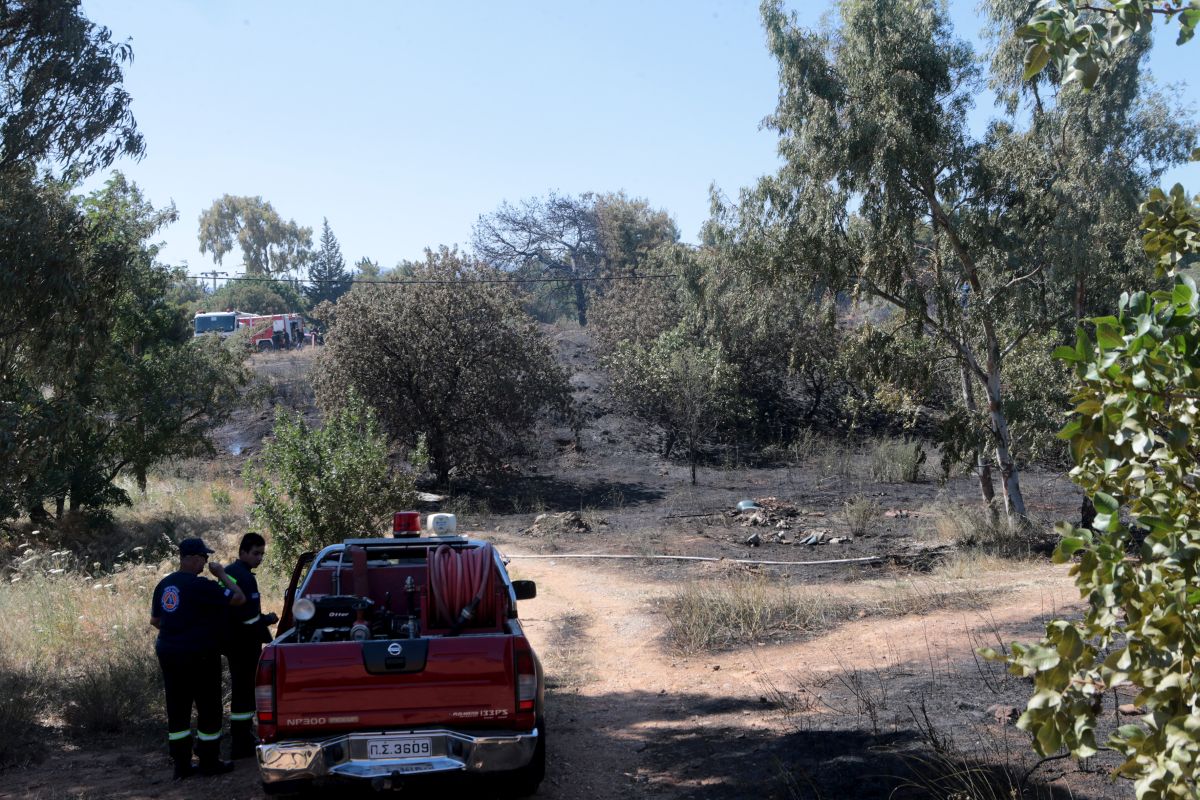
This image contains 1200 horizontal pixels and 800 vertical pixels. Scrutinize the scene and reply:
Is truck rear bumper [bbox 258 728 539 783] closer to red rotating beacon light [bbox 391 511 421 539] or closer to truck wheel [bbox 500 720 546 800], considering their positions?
truck wheel [bbox 500 720 546 800]

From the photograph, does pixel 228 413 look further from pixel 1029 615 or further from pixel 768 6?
pixel 1029 615

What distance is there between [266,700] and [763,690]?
4913mm

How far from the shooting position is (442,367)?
29.5 meters

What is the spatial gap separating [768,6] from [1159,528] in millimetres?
16506

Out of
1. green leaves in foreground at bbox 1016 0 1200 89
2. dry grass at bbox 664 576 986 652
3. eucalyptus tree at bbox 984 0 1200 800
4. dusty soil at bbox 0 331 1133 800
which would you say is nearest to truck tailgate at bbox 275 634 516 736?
dusty soil at bbox 0 331 1133 800

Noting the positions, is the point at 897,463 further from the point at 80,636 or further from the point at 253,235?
the point at 253,235

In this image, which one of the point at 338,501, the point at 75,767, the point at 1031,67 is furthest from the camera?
the point at 338,501

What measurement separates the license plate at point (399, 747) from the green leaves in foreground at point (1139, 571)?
4.08 meters

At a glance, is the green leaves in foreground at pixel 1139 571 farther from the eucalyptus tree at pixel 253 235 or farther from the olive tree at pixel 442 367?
the eucalyptus tree at pixel 253 235

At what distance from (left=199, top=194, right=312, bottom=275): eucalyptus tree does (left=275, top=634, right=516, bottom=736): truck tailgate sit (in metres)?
87.1

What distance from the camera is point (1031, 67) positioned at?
10.7ft

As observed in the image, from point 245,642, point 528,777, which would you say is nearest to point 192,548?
point 245,642

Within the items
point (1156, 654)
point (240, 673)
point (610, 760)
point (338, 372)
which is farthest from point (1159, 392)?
point (338, 372)

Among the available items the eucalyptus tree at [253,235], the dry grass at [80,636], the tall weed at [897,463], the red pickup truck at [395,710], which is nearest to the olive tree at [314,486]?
the dry grass at [80,636]
